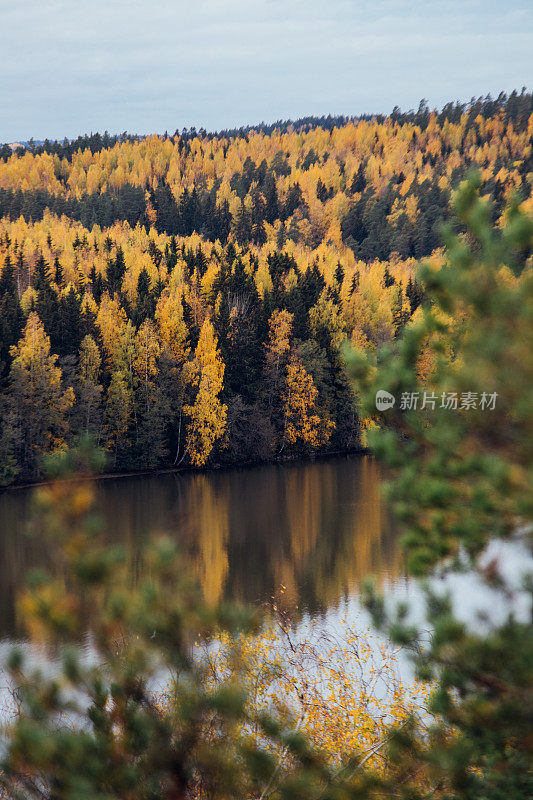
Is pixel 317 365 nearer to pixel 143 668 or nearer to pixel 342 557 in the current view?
pixel 342 557

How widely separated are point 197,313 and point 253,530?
22.2 metres

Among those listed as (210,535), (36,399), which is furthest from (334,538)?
(36,399)

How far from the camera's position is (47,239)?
6362 centimetres

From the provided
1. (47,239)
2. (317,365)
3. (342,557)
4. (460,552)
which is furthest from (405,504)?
(47,239)

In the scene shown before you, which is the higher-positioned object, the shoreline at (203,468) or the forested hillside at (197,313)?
the forested hillside at (197,313)

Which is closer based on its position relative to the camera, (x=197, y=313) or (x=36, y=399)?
(x=36, y=399)

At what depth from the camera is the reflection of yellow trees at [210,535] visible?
75.4ft

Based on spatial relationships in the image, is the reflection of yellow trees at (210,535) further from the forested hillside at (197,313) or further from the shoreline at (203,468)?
the forested hillside at (197,313)

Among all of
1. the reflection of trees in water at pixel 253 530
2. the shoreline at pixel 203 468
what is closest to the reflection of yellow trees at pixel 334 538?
the reflection of trees in water at pixel 253 530

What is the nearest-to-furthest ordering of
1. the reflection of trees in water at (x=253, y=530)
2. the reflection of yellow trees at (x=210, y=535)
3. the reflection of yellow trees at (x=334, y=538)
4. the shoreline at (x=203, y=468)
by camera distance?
the reflection of trees in water at (x=253, y=530) < the reflection of yellow trees at (x=334, y=538) < the reflection of yellow trees at (x=210, y=535) < the shoreline at (x=203, y=468)

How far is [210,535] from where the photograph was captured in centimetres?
2772

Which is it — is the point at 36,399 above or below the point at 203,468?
above

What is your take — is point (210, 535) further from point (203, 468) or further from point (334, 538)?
point (203, 468)

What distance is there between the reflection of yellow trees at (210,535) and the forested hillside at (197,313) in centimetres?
629
